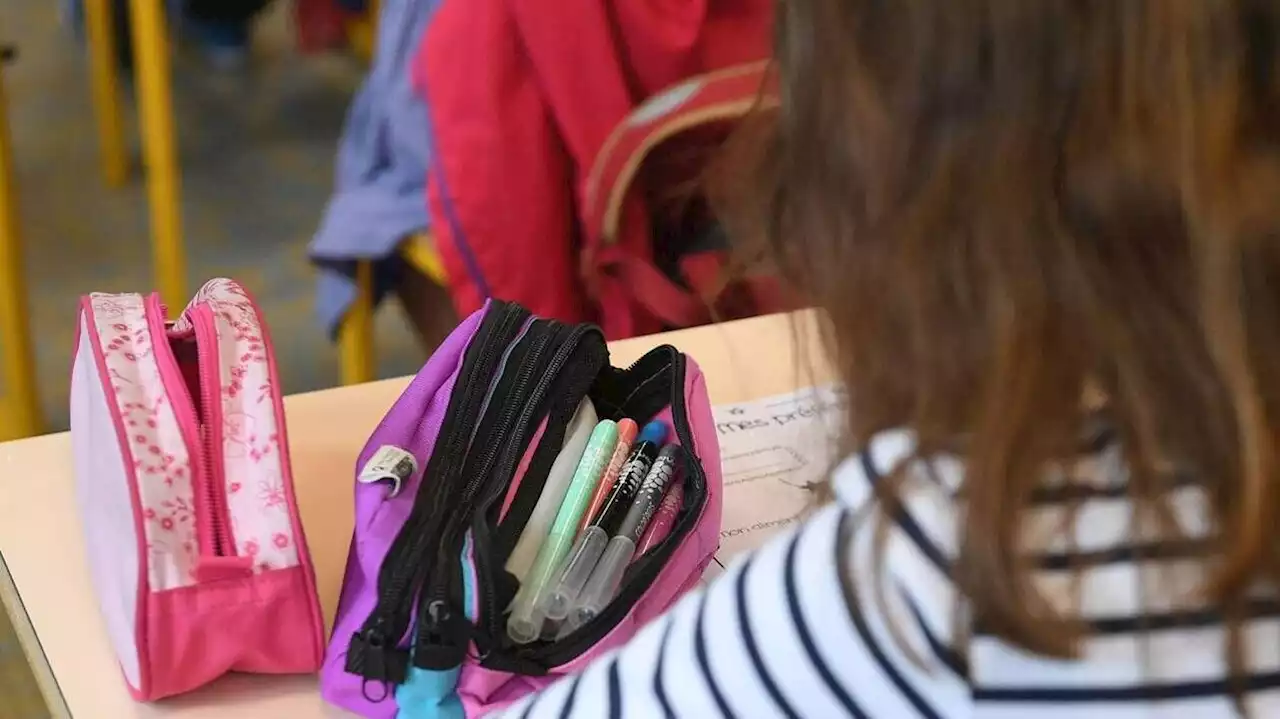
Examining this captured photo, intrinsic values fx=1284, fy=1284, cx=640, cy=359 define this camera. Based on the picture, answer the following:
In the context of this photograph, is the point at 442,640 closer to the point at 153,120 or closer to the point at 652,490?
the point at 652,490

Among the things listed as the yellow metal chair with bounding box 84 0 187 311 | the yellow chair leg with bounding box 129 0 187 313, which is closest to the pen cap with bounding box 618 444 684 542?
the yellow chair leg with bounding box 129 0 187 313

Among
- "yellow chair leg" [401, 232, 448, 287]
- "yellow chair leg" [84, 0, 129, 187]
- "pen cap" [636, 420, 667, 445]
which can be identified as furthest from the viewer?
"yellow chair leg" [84, 0, 129, 187]

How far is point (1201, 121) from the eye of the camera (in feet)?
1.21

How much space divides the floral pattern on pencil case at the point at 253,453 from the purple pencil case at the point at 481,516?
4 cm

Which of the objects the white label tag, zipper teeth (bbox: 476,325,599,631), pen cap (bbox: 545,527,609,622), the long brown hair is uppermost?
the long brown hair

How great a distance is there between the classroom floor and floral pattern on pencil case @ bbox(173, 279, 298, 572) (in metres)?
1.25

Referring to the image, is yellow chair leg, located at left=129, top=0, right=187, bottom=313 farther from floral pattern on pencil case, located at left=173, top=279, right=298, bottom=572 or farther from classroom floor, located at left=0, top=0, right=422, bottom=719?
floral pattern on pencil case, located at left=173, top=279, right=298, bottom=572

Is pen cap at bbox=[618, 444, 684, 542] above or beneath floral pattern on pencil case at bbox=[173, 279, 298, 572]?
beneath

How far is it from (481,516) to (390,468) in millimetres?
54

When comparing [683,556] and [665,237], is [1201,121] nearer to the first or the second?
[683,556]

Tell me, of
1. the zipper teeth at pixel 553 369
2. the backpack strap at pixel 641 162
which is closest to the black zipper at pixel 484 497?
the zipper teeth at pixel 553 369

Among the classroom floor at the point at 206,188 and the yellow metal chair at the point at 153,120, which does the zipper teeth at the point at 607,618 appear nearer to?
the yellow metal chair at the point at 153,120

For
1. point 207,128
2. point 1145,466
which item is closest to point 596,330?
point 1145,466

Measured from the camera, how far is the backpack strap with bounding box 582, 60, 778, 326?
1.18 m
